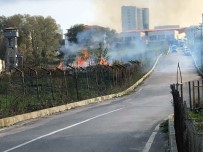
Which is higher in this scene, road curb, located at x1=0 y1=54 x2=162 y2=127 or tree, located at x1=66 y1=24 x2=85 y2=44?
tree, located at x1=66 y1=24 x2=85 y2=44

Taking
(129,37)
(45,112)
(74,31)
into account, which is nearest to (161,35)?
(129,37)

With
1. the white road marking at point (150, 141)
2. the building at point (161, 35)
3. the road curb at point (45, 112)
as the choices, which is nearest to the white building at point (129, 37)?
the building at point (161, 35)

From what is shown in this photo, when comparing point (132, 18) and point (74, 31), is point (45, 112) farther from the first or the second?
point (132, 18)

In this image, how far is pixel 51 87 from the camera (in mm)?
26297

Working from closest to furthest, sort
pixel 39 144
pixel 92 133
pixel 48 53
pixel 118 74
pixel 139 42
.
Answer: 1. pixel 39 144
2. pixel 92 133
3. pixel 118 74
4. pixel 48 53
5. pixel 139 42

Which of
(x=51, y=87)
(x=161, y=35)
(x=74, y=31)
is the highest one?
(x=74, y=31)

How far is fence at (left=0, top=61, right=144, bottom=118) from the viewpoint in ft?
74.1

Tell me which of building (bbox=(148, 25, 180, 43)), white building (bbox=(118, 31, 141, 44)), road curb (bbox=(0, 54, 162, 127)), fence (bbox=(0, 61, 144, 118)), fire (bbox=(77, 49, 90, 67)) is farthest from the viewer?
building (bbox=(148, 25, 180, 43))

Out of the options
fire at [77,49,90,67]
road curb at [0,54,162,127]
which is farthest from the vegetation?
road curb at [0,54,162,127]

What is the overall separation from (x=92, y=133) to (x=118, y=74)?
2679 cm

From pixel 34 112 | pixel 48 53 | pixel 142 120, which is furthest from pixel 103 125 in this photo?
pixel 48 53

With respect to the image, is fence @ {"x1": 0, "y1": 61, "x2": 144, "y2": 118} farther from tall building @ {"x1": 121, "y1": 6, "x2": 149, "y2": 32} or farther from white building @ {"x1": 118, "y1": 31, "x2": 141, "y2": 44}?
white building @ {"x1": 118, "y1": 31, "x2": 141, "y2": 44}

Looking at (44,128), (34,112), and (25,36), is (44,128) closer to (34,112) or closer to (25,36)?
(34,112)

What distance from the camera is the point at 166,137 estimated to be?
1308cm
